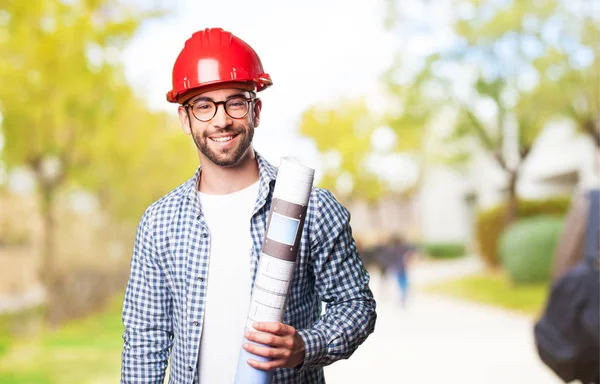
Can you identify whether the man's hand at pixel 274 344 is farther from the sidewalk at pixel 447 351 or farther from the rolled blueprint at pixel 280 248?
the sidewalk at pixel 447 351

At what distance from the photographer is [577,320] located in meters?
2.97

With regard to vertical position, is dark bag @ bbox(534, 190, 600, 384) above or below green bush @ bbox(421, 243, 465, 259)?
above

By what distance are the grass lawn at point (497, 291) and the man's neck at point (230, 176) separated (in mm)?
8078

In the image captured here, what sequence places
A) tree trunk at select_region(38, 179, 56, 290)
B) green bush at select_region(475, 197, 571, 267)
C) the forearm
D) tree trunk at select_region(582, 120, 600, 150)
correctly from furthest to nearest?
green bush at select_region(475, 197, 571, 267) → tree trunk at select_region(582, 120, 600, 150) → tree trunk at select_region(38, 179, 56, 290) → the forearm

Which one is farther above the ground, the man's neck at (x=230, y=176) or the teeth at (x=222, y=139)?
the teeth at (x=222, y=139)

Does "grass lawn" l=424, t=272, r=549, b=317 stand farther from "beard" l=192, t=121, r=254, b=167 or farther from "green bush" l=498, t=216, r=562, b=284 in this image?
"beard" l=192, t=121, r=254, b=167

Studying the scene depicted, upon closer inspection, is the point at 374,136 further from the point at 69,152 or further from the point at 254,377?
the point at 254,377

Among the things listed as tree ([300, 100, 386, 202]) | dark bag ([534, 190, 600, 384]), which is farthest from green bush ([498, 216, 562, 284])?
tree ([300, 100, 386, 202])

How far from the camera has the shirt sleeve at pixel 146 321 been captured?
159 centimetres

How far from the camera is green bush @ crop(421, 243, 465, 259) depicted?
20781 millimetres

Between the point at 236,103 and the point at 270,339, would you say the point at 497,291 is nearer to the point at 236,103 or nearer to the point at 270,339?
the point at 236,103

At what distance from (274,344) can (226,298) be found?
23cm

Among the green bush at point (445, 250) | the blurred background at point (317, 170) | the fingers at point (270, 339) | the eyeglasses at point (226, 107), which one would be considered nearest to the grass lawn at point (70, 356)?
the blurred background at point (317, 170)

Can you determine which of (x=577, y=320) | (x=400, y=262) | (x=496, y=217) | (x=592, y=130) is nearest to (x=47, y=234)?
(x=400, y=262)
